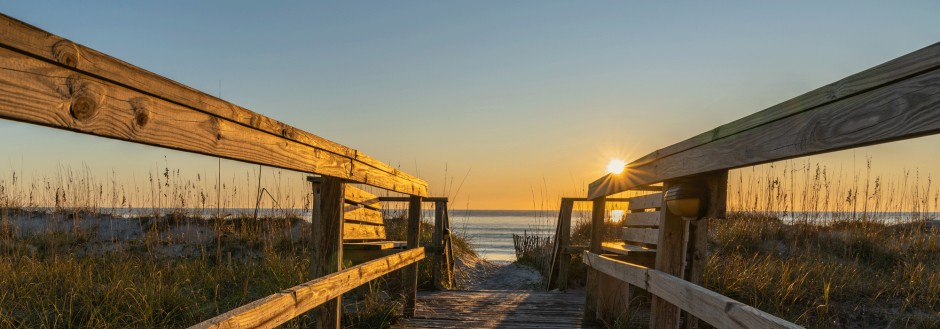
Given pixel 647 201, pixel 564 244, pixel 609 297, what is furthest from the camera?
pixel 564 244

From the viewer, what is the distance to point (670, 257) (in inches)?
115

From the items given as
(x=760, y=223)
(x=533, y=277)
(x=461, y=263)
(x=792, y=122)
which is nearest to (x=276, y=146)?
(x=792, y=122)

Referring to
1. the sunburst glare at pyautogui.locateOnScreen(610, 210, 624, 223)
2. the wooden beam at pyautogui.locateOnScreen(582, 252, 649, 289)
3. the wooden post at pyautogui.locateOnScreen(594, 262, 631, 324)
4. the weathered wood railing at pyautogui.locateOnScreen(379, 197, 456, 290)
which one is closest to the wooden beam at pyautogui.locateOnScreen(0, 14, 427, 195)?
the wooden beam at pyautogui.locateOnScreen(582, 252, 649, 289)

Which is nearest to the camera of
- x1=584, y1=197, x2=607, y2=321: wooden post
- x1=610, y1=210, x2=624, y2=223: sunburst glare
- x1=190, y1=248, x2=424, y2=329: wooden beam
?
x1=190, y1=248, x2=424, y2=329: wooden beam

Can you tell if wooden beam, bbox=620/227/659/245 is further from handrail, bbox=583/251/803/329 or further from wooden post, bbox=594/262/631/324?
handrail, bbox=583/251/803/329

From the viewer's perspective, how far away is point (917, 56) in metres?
1.25

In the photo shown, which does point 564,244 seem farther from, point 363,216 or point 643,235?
point 363,216

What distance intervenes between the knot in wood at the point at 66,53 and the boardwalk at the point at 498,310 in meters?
3.62

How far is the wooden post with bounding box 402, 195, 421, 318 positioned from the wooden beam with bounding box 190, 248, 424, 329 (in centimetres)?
145

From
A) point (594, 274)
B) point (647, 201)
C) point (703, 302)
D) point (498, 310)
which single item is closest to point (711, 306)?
point (703, 302)

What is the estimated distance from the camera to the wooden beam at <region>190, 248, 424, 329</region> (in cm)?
182

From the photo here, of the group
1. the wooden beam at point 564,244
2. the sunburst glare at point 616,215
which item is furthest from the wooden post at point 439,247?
the sunburst glare at point 616,215

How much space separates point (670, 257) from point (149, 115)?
273 cm

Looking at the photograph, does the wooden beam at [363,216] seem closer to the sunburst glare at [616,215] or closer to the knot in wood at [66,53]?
the knot in wood at [66,53]
